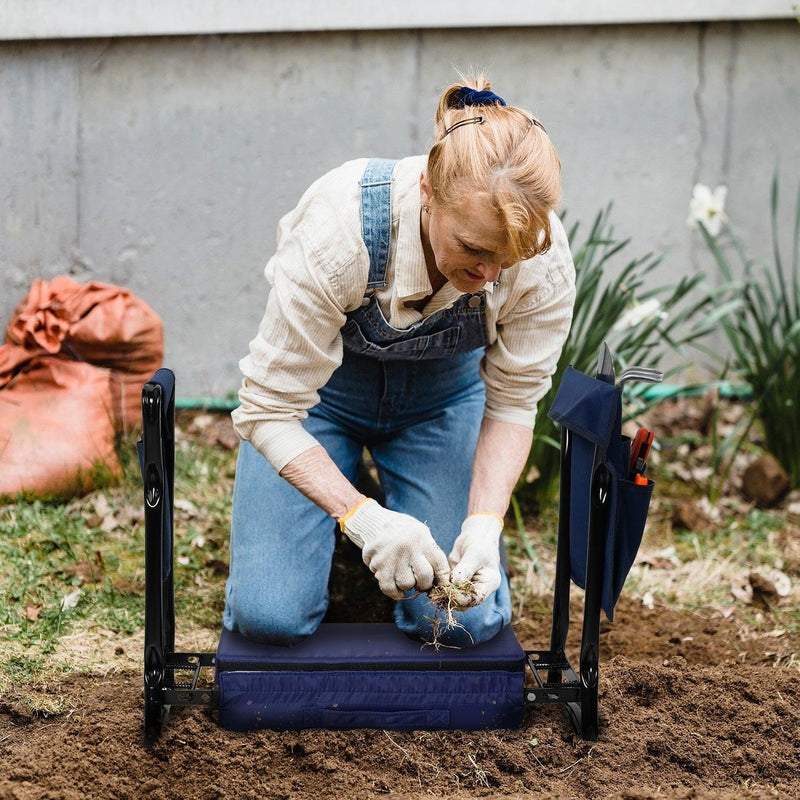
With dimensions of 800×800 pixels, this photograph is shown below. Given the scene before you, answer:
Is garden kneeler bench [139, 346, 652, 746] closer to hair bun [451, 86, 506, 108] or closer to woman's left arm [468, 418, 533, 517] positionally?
woman's left arm [468, 418, 533, 517]

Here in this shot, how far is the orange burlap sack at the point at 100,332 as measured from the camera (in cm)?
295

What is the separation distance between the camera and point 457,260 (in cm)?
165

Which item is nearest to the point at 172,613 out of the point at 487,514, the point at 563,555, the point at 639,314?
the point at 487,514

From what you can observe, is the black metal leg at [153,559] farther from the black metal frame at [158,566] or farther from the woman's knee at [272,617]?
the woman's knee at [272,617]

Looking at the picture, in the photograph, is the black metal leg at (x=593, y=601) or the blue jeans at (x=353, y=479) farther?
the blue jeans at (x=353, y=479)

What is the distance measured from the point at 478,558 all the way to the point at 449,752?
1.15 ft

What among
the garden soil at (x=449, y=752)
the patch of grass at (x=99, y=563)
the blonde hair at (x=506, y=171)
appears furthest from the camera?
the patch of grass at (x=99, y=563)

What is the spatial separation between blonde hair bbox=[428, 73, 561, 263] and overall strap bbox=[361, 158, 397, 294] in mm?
177

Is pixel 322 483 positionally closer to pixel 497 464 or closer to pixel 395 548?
pixel 395 548

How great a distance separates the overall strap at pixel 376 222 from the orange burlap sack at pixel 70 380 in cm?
138

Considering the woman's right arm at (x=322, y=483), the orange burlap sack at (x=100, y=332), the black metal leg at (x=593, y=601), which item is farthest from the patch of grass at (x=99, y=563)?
the black metal leg at (x=593, y=601)

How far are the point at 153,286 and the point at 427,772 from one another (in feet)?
6.98

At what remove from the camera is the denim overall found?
188 cm

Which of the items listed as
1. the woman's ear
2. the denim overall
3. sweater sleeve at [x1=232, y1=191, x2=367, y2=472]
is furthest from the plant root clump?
the woman's ear
